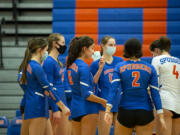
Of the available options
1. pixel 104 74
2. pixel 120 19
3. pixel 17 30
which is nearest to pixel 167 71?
pixel 104 74

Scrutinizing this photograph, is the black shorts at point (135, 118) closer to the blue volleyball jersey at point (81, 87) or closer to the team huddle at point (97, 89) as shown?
the team huddle at point (97, 89)

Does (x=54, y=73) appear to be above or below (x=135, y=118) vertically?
above

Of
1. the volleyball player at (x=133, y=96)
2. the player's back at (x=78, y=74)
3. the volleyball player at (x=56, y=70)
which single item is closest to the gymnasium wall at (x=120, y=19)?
the volleyball player at (x=56, y=70)

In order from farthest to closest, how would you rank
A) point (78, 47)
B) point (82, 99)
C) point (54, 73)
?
point (54, 73)
point (78, 47)
point (82, 99)

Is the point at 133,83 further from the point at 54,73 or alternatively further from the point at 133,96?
the point at 54,73

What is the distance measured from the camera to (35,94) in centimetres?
361

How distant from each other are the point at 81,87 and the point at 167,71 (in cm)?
107

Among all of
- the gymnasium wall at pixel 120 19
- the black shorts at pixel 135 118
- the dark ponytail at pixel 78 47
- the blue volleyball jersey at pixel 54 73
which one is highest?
the gymnasium wall at pixel 120 19

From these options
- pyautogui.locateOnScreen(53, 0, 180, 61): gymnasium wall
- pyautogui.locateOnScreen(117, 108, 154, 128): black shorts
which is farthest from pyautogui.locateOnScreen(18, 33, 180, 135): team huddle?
pyautogui.locateOnScreen(53, 0, 180, 61): gymnasium wall

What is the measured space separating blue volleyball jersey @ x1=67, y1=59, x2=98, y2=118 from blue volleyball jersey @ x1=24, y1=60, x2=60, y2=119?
25 centimetres

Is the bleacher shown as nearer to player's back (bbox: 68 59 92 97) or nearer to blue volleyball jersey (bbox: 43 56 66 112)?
blue volleyball jersey (bbox: 43 56 66 112)

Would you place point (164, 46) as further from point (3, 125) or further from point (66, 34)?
point (66, 34)

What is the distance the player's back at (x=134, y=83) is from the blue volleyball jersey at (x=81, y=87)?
41 centimetres

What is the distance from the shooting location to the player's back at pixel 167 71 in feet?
13.4
